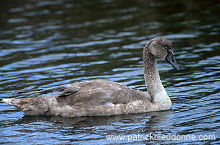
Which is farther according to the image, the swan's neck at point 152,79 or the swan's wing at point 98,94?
the swan's neck at point 152,79

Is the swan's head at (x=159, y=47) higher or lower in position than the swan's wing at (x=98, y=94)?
higher

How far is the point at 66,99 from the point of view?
10.9 metres

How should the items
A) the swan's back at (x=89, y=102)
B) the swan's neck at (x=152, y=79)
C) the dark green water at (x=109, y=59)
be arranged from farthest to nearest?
1. the swan's neck at (x=152, y=79)
2. the swan's back at (x=89, y=102)
3. the dark green water at (x=109, y=59)

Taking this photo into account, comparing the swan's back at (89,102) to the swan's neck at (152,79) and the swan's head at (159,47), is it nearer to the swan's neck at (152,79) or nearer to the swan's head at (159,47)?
the swan's neck at (152,79)

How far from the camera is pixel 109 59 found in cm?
1564

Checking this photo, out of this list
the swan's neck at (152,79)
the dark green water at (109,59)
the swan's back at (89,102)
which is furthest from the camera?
the swan's neck at (152,79)

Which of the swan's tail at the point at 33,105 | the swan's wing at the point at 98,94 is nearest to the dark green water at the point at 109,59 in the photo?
the swan's tail at the point at 33,105

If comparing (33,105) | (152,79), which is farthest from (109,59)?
(33,105)

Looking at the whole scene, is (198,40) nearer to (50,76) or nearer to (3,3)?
(50,76)

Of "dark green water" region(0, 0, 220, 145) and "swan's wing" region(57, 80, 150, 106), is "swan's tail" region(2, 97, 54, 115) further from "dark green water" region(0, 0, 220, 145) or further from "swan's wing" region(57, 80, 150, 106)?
"swan's wing" region(57, 80, 150, 106)

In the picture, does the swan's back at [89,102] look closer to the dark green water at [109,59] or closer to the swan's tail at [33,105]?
the swan's tail at [33,105]

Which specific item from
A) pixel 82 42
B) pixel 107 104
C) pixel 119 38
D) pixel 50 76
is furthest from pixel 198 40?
pixel 107 104

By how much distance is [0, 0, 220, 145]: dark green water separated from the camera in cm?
952

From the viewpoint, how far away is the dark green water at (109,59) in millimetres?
9516
